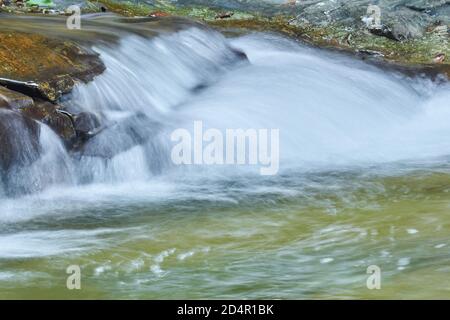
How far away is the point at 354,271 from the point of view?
681cm

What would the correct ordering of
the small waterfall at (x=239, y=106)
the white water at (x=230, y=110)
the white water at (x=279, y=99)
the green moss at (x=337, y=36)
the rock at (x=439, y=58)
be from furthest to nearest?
the green moss at (x=337, y=36) → the rock at (x=439, y=58) → the white water at (x=279, y=99) → the small waterfall at (x=239, y=106) → the white water at (x=230, y=110)

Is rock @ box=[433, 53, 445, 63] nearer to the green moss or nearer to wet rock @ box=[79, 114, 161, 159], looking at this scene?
the green moss

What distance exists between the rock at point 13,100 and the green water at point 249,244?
3.77ft

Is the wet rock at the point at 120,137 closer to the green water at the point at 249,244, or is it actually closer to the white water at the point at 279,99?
the white water at the point at 279,99

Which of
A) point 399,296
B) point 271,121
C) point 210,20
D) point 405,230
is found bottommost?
point 399,296

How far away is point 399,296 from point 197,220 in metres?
3.00

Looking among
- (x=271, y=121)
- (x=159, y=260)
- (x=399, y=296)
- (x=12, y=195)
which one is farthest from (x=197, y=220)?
(x=271, y=121)

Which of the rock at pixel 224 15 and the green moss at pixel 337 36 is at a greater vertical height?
the rock at pixel 224 15

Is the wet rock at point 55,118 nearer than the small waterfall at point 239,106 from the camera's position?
Yes

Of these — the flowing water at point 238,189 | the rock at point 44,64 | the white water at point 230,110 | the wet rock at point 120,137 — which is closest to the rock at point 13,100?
the rock at point 44,64

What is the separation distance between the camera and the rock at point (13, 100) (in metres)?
9.42

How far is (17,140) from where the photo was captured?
9297 millimetres

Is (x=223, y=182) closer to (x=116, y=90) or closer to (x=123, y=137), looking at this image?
(x=123, y=137)

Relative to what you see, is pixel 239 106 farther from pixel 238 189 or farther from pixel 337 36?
pixel 337 36
